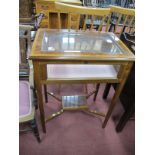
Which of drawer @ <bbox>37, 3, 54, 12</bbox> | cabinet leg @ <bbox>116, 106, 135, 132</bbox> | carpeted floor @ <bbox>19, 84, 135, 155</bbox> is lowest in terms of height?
carpeted floor @ <bbox>19, 84, 135, 155</bbox>

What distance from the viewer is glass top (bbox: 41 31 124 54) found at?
0.90 metres

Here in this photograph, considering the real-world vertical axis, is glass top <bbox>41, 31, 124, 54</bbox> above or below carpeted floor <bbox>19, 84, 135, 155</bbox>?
above

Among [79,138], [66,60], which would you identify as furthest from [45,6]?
[79,138]

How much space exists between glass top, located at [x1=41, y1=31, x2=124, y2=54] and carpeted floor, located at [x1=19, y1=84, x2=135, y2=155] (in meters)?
0.77

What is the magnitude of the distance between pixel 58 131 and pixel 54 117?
14cm

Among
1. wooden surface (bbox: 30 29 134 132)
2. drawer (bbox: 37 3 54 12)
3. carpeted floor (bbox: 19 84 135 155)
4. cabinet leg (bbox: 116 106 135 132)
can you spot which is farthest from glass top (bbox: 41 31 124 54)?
drawer (bbox: 37 3 54 12)

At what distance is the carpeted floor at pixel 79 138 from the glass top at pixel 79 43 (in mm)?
769

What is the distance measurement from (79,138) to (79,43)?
80cm

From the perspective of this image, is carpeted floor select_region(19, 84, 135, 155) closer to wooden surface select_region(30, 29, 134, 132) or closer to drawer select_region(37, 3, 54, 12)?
wooden surface select_region(30, 29, 134, 132)

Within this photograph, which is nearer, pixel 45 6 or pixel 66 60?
pixel 66 60

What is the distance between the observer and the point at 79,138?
4.24ft

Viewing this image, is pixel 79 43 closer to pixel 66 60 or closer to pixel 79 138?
pixel 66 60
